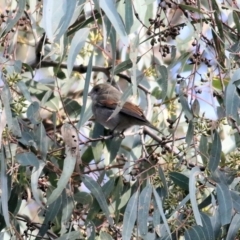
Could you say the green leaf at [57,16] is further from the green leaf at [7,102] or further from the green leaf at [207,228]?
the green leaf at [207,228]

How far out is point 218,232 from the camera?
130 inches

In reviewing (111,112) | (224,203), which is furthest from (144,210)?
(111,112)

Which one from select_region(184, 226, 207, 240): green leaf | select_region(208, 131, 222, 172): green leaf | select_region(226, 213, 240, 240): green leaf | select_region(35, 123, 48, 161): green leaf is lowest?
select_region(226, 213, 240, 240): green leaf

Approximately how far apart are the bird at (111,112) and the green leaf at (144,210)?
1.16m

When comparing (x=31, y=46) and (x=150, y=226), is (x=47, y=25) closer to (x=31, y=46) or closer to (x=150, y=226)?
(x=150, y=226)

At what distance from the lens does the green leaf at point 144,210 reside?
3134 mm

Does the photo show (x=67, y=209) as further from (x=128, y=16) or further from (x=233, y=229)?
(x=128, y=16)

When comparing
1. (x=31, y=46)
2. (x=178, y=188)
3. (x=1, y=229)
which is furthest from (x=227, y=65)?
(x=31, y=46)

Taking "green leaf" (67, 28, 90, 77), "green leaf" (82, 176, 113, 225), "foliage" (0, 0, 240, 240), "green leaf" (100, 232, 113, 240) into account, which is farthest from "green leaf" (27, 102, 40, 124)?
"green leaf" (100, 232, 113, 240)

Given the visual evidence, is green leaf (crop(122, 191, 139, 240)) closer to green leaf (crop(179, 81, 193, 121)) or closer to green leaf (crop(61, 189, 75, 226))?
green leaf (crop(61, 189, 75, 226))

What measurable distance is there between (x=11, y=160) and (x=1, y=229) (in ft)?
1.64

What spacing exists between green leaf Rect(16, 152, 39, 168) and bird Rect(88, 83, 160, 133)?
1.23 meters

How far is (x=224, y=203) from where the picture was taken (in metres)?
3.12

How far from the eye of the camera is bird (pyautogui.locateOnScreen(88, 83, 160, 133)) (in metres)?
4.61
